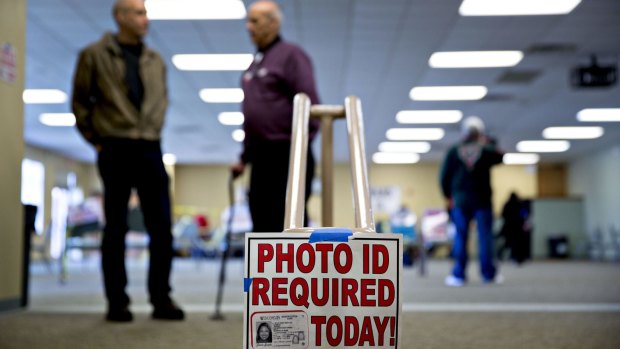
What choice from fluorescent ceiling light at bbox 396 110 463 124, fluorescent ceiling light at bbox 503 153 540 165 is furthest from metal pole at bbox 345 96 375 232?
fluorescent ceiling light at bbox 503 153 540 165

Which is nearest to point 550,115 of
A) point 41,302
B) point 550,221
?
point 550,221

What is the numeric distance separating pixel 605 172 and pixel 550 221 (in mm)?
2607

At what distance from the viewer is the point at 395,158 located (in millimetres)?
22516

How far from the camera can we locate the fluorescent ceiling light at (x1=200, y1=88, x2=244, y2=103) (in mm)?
12453

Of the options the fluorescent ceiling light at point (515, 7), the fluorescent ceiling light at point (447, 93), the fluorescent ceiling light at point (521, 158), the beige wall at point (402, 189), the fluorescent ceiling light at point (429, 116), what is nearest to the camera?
the fluorescent ceiling light at point (515, 7)

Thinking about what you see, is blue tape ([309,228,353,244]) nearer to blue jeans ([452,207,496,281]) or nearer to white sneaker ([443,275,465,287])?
blue jeans ([452,207,496,281])

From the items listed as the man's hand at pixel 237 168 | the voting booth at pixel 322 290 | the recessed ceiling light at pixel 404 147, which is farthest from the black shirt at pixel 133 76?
the recessed ceiling light at pixel 404 147

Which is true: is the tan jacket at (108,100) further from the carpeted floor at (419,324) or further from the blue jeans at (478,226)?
the blue jeans at (478,226)

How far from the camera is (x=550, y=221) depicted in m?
21.8

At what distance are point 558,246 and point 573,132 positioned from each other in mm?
5234

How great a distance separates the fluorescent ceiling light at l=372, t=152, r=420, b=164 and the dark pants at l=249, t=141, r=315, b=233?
59.3ft

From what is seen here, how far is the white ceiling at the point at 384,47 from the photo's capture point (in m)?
8.19

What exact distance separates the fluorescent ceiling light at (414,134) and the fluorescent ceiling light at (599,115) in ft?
10.4

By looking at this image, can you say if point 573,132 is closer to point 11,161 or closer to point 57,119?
point 57,119
